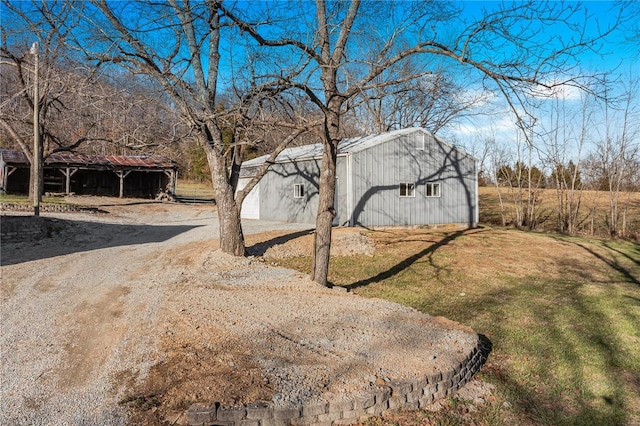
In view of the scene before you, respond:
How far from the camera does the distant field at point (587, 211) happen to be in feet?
66.4

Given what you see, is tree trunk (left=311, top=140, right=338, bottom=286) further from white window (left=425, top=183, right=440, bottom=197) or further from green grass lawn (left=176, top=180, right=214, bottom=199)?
green grass lawn (left=176, top=180, right=214, bottom=199)

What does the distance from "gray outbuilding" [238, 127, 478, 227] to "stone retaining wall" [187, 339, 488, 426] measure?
12820mm

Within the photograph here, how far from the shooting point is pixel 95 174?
31750 mm

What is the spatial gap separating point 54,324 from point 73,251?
6.83 metres

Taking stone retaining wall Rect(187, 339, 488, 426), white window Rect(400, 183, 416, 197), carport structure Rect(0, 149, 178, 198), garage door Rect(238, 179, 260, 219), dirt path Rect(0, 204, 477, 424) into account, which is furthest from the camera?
carport structure Rect(0, 149, 178, 198)

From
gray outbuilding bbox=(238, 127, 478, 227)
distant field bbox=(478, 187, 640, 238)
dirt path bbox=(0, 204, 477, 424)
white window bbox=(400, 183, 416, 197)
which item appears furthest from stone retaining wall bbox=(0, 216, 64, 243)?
distant field bbox=(478, 187, 640, 238)

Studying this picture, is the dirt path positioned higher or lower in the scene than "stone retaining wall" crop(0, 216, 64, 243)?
lower

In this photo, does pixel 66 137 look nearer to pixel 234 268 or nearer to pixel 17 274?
pixel 17 274

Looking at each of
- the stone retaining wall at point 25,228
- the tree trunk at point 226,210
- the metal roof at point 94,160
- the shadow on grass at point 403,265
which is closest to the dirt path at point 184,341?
the tree trunk at point 226,210

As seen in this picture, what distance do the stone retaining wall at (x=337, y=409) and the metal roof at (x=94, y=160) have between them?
2776cm

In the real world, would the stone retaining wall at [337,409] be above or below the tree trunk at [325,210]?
below

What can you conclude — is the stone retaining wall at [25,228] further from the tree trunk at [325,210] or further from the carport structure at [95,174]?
the carport structure at [95,174]

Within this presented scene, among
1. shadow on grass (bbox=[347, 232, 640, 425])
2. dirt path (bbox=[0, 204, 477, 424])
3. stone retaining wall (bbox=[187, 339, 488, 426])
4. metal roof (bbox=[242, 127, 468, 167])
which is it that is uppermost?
metal roof (bbox=[242, 127, 468, 167])

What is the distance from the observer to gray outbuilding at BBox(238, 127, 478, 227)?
17391 millimetres
